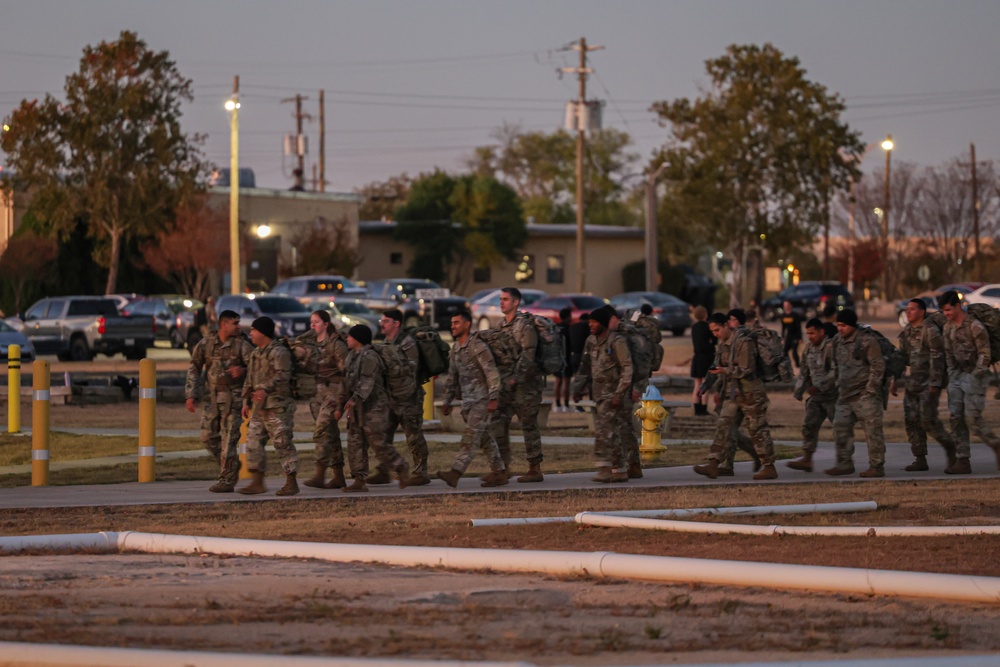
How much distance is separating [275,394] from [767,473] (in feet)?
15.8

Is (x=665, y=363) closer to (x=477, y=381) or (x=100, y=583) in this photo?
(x=477, y=381)

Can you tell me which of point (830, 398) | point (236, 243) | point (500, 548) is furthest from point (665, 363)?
point (500, 548)

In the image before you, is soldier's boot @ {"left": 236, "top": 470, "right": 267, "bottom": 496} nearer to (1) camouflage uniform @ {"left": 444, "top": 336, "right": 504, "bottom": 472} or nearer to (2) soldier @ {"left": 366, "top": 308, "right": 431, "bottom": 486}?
(2) soldier @ {"left": 366, "top": 308, "right": 431, "bottom": 486}

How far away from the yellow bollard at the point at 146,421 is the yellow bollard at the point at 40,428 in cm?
89

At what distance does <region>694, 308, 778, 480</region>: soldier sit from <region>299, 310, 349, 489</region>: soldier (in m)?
3.56

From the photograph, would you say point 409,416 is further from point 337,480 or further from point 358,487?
point 337,480

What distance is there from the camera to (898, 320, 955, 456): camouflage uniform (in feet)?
50.1

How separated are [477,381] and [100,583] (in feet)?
19.7

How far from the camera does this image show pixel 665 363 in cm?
3844

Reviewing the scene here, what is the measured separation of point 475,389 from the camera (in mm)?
14234

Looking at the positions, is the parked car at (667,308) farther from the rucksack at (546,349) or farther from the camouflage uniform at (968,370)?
the rucksack at (546,349)

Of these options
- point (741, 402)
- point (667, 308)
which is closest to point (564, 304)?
point (667, 308)

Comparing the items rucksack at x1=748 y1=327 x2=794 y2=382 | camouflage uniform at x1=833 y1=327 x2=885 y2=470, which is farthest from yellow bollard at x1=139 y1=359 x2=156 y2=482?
camouflage uniform at x1=833 y1=327 x2=885 y2=470

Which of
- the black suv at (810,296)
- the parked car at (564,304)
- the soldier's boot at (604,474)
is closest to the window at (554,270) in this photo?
the black suv at (810,296)
